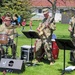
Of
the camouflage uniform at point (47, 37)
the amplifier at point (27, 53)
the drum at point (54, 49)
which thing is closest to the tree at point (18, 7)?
the drum at point (54, 49)

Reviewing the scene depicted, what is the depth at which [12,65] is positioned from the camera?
10.6 m

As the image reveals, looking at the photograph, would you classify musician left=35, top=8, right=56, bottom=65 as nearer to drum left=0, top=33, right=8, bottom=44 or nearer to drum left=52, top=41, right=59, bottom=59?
drum left=52, top=41, right=59, bottom=59

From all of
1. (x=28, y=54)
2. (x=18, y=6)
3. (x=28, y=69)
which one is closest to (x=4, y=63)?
(x=28, y=69)

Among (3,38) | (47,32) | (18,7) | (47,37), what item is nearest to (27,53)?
(47,37)

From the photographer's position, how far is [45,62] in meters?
12.6

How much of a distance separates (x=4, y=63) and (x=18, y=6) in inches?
1189

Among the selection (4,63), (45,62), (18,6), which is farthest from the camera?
(18,6)

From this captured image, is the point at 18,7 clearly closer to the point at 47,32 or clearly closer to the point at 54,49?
the point at 54,49

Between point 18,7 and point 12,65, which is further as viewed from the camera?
point 18,7

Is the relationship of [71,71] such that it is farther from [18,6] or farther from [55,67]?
[18,6]

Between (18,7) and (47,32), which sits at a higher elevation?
(18,7)

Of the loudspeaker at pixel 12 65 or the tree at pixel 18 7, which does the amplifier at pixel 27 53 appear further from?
the tree at pixel 18 7

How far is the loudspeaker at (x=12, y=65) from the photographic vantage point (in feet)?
34.4

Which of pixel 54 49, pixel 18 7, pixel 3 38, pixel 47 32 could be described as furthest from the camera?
pixel 18 7
